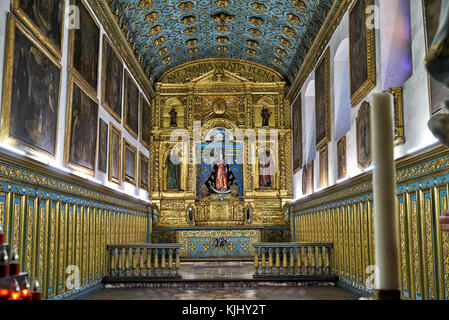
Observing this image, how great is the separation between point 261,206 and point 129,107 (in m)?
7.93

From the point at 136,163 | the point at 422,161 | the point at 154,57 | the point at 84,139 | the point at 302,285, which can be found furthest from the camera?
the point at 154,57

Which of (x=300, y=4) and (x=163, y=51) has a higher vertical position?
(x=163, y=51)

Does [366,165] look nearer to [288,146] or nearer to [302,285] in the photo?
[302,285]

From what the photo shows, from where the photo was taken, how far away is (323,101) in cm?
1498

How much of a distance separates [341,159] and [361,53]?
3.05 m

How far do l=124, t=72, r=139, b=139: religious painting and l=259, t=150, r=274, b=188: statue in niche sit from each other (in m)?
6.25

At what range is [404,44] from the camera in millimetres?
9211

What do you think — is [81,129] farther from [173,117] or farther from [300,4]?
[173,117]

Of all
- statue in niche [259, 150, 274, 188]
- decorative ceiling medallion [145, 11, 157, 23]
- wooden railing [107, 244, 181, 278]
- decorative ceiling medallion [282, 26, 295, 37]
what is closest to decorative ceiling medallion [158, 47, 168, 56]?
decorative ceiling medallion [145, 11, 157, 23]

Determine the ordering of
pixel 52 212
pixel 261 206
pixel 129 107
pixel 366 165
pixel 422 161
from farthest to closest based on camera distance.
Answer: pixel 261 206 < pixel 129 107 < pixel 366 165 < pixel 52 212 < pixel 422 161

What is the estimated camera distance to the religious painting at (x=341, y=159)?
40.6 feet

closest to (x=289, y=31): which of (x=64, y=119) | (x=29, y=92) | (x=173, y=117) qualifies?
(x=173, y=117)

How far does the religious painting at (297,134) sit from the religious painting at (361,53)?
26.3ft
